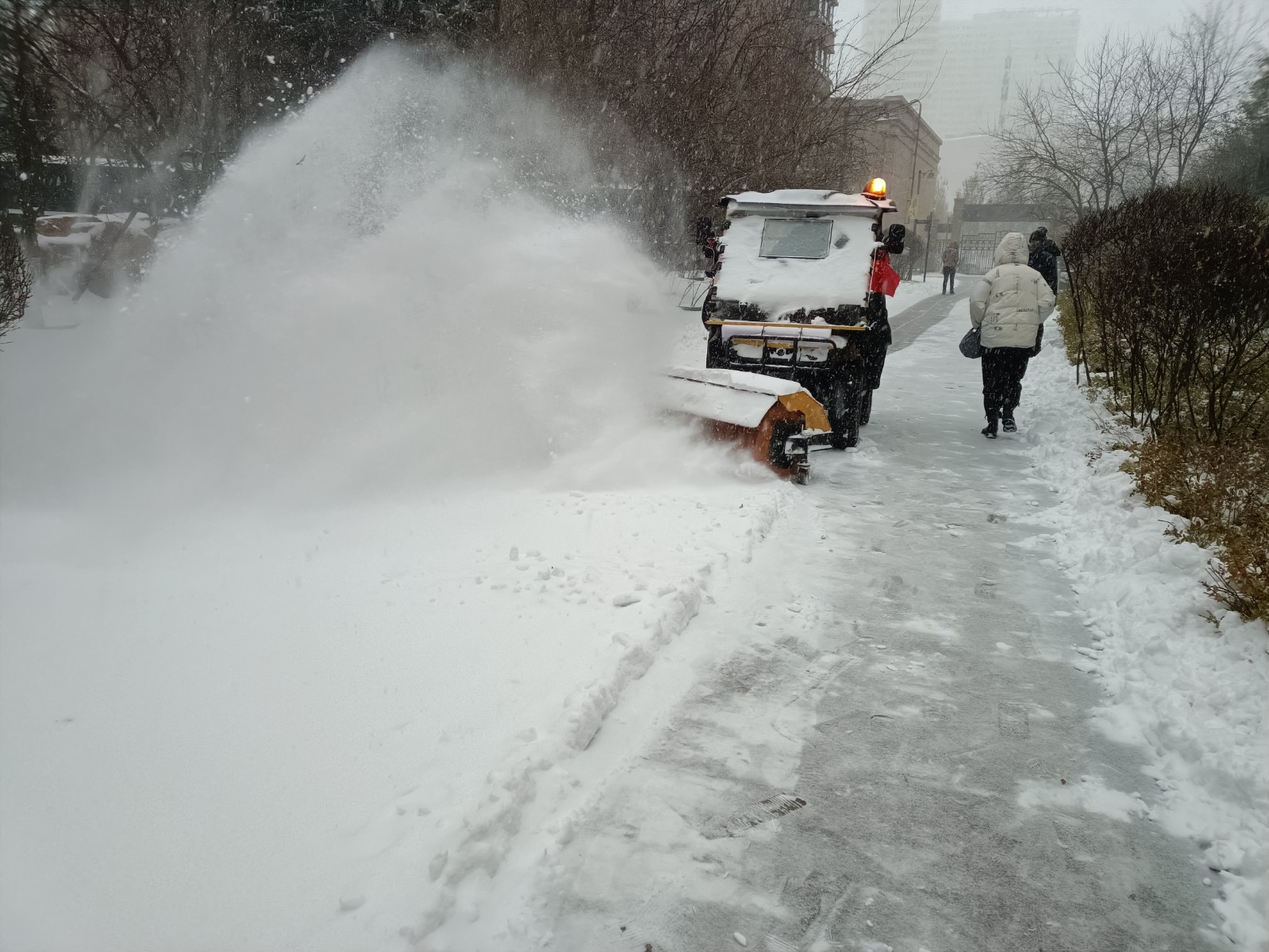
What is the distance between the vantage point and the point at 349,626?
12.1 ft

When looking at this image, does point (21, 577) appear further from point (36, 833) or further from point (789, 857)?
point (789, 857)

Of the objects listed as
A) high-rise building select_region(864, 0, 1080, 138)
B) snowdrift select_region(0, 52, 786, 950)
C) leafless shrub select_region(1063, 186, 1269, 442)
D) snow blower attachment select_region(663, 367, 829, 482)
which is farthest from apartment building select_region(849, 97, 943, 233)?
high-rise building select_region(864, 0, 1080, 138)

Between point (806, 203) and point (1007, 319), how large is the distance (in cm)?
221

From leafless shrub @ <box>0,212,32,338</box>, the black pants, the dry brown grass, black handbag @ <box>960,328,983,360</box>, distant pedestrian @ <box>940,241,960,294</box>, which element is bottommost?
the dry brown grass

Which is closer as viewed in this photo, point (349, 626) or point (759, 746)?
point (759, 746)

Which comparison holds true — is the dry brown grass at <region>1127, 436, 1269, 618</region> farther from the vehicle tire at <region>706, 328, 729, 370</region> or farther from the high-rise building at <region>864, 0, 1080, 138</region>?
the high-rise building at <region>864, 0, 1080, 138</region>

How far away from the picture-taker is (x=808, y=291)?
7.58 meters

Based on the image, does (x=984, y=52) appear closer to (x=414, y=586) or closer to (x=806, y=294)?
(x=806, y=294)

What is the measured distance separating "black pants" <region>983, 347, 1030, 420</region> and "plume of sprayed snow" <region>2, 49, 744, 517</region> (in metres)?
3.25

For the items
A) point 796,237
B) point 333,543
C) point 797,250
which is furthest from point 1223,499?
point 333,543

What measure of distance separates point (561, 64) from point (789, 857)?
11.2 m

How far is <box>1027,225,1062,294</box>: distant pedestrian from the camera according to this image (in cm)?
1025

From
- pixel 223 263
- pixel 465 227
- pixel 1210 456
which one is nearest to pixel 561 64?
pixel 465 227

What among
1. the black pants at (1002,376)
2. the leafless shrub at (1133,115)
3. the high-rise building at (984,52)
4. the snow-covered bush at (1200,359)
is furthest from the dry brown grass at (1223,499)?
the high-rise building at (984,52)
